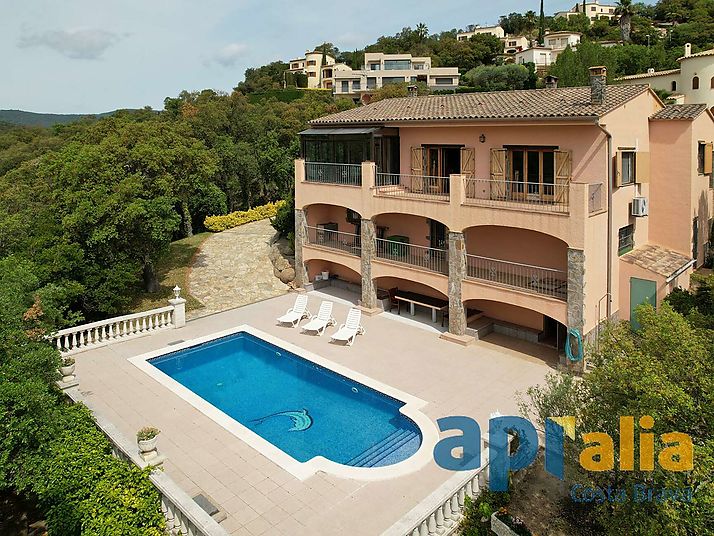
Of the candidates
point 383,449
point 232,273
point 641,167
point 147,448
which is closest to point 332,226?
point 232,273

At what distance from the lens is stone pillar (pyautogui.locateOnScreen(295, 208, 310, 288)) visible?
94.3ft

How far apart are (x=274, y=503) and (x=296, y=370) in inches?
330

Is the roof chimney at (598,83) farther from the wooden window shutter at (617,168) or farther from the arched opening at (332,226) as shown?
the arched opening at (332,226)

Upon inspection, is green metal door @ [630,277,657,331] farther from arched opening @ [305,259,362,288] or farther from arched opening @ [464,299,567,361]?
arched opening @ [305,259,362,288]

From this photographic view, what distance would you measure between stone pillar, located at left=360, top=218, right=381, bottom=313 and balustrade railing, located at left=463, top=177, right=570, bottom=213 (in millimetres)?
4914

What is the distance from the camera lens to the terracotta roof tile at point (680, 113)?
69.3ft

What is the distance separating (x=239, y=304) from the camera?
90.6 ft

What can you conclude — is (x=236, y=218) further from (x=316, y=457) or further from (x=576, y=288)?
(x=316, y=457)

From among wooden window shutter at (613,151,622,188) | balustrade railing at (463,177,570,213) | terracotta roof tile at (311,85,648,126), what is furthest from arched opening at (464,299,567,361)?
terracotta roof tile at (311,85,648,126)

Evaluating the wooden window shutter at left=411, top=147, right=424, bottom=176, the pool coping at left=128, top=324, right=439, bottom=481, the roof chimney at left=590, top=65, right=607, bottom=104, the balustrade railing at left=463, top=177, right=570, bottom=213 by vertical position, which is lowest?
the pool coping at left=128, top=324, right=439, bottom=481

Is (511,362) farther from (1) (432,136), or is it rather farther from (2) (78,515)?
(2) (78,515)

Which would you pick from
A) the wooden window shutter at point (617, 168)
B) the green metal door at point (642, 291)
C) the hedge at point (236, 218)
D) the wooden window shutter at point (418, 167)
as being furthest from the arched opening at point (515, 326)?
the hedge at point (236, 218)

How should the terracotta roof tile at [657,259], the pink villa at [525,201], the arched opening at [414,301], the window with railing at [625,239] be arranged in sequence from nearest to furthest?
the pink villa at [525,201]
the terracotta roof tile at [657,259]
the window with railing at [625,239]
the arched opening at [414,301]

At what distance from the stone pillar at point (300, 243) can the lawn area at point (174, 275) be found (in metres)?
5.40
